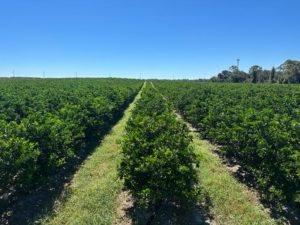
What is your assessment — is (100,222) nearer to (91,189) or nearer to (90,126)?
(91,189)

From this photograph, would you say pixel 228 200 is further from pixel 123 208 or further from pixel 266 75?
pixel 266 75

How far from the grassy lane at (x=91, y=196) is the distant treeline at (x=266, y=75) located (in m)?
87.9

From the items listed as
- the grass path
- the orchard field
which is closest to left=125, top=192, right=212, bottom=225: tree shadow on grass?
the orchard field

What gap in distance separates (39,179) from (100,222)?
206 cm

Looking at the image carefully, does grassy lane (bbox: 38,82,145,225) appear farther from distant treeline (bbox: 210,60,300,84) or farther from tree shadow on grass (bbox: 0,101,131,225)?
distant treeline (bbox: 210,60,300,84)

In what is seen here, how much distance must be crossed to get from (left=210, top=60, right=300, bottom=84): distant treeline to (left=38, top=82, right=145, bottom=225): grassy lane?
289ft

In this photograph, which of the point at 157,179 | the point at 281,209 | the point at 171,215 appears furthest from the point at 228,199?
the point at 157,179

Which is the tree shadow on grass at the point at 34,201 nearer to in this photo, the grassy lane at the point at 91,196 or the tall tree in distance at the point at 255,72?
the grassy lane at the point at 91,196

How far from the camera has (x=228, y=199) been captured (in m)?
7.96

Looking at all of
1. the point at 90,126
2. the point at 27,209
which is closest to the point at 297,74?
the point at 90,126

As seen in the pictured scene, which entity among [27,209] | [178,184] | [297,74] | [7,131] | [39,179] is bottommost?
[27,209]

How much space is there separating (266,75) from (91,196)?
356 ft

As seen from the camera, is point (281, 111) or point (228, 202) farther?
point (281, 111)

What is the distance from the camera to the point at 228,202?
7.79 m
